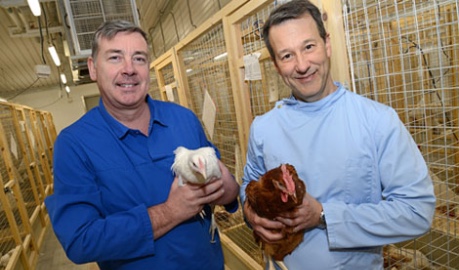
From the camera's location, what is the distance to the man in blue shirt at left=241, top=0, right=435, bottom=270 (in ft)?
3.31

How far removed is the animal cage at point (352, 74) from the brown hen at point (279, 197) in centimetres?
59

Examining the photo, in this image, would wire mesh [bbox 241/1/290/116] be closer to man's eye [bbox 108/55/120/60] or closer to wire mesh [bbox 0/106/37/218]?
man's eye [bbox 108/55/120/60]

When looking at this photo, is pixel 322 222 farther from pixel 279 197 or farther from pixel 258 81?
pixel 258 81

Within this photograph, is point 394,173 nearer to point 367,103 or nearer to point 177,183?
point 367,103

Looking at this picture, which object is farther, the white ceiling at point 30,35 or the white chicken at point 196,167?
the white ceiling at point 30,35

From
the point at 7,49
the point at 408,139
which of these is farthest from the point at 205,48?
the point at 7,49

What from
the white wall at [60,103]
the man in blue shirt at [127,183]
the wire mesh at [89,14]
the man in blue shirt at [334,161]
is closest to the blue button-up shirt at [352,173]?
the man in blue shirt at [334,161]

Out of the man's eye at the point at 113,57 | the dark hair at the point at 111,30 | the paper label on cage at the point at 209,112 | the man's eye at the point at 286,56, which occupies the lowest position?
the paper label on cage at the point at 209,112

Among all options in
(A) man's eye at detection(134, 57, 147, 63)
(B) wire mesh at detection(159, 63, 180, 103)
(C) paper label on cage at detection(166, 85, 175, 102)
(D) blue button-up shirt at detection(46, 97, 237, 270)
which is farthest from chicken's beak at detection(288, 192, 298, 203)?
(C) paper label on cage at detection(166, 85, 175, 102)

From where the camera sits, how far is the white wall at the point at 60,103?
13281 mm

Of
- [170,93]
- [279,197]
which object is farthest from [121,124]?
[170,93]

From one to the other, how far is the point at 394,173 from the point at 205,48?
7.11 ft

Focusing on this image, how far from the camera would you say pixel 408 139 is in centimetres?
103

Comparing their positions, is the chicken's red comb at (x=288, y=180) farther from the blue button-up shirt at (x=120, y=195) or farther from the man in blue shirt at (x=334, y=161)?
the blue button-up shirt at (x=120, y=195)
